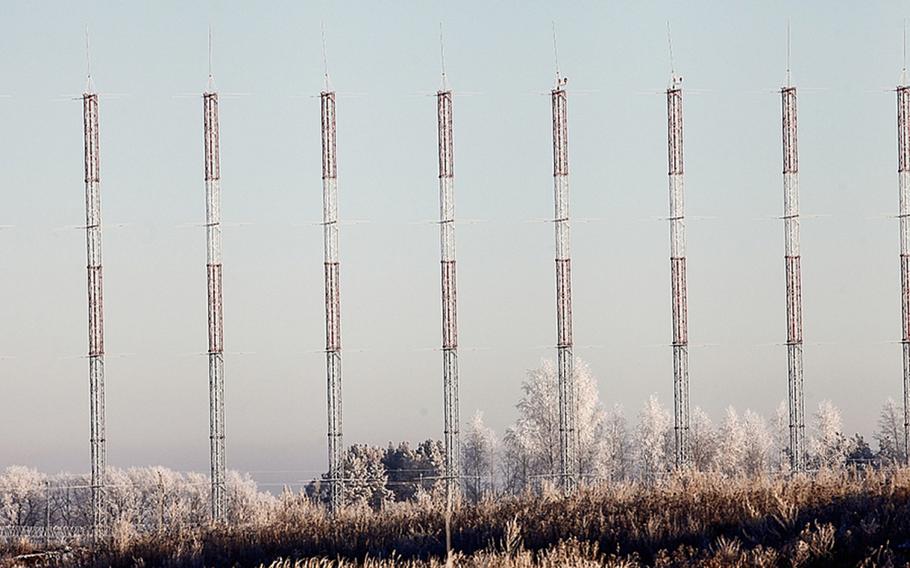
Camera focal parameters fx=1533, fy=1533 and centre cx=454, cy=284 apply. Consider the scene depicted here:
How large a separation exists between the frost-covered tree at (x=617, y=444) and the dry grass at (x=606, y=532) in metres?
63.2

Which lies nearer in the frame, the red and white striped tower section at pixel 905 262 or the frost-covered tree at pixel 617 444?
the red and white striped tower section at pixel 905 262

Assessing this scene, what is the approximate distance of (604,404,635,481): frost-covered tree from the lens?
8694 centimetres

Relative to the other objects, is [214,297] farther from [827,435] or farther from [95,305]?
[827,435]

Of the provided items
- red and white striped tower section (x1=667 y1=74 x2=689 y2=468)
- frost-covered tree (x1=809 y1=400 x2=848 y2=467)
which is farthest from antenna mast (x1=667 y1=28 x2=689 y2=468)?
frost-covered tree (x1=809 y1=400 x2=848 y2=467)

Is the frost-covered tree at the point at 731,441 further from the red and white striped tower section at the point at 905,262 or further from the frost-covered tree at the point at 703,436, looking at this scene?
the red and white striped tower section at the point at 905,262

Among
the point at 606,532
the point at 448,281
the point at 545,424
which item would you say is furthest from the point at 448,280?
the point at 545,424

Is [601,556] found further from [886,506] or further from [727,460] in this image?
[727,460]

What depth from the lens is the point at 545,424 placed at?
84.7 metres

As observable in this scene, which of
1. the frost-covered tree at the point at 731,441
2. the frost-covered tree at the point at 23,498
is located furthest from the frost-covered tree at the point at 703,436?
the frost-covered tree at the point at 23,498

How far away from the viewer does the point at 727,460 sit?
86.1m

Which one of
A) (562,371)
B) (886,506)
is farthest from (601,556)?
(562,371)

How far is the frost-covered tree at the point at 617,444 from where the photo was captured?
8694cm

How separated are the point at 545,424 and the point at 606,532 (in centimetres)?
6613

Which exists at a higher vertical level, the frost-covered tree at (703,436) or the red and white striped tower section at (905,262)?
the red and white striped tower section at (905,262)
